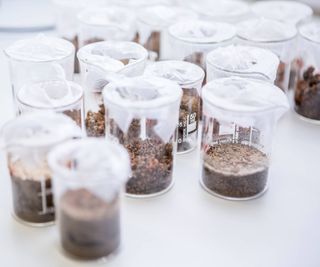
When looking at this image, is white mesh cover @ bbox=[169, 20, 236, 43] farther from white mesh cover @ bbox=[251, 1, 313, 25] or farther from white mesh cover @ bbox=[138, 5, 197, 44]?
white mesh cover @ bbox=[251, 1, 313, 25]

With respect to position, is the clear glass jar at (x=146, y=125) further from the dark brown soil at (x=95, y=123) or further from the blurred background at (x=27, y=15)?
the blurred background at (x=27, y=15)

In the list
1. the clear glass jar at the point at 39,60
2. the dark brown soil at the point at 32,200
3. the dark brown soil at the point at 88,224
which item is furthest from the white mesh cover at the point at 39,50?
the dark brown soil at the point at 88,224

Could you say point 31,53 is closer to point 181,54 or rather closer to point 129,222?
point 181,54

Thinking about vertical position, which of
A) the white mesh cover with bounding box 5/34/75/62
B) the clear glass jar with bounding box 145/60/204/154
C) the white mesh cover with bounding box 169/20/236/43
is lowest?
the clear glass jar with bounding box 145/60/204/154

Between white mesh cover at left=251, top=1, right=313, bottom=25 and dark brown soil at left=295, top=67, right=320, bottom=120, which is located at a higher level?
white mesh cover at left=251, top=1, right=313, bottom=25

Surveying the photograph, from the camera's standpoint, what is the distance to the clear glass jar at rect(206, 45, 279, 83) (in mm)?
1270

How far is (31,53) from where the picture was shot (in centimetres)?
132

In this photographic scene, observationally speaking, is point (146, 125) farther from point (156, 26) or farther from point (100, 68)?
point (156, 26)

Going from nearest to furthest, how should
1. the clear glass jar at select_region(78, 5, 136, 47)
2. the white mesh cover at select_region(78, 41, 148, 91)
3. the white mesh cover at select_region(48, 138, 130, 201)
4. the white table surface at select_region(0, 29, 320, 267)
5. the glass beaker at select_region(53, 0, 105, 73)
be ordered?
the white mesh cover at select_region(48, 138, 130, 201), the white table surface at select_region(0, 29, 320, 267), the white mesh cover at select_region(78, 41, 148, 91), the clear glass jar at select_region(78, 5, 136, 47), the glass beaker at select_region(53, 0, 105, 73)

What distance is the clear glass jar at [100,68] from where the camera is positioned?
1257 mm

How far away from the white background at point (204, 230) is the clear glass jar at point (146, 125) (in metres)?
0.04

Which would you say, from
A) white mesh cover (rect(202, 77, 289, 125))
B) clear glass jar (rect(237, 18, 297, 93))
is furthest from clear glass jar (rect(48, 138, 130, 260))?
clear glass jar (rect(237, 18, 297, 93))

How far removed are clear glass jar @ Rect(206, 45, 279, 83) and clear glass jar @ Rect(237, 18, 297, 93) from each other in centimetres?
13

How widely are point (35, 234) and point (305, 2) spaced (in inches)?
57.9
